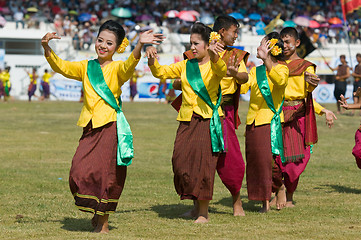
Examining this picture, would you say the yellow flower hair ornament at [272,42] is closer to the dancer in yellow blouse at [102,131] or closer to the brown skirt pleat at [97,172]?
the dancer in yellow blouse at [102,131]

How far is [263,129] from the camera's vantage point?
7.80 meters

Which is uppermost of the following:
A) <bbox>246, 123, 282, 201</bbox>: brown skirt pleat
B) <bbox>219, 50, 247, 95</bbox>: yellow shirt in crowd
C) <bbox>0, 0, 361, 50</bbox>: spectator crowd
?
<bbox>0, 0, 361, 50</bbox>: spectator crowd

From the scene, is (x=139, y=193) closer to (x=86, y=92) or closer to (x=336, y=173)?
(x=86, y=92)

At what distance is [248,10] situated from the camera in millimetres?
44062

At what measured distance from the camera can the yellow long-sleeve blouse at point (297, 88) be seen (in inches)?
319

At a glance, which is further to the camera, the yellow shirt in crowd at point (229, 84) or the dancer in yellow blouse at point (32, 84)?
the dancer in yellow blouse at point (32, 84)

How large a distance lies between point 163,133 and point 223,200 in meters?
9.26

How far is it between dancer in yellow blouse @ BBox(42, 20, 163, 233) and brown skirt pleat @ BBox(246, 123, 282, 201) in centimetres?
194

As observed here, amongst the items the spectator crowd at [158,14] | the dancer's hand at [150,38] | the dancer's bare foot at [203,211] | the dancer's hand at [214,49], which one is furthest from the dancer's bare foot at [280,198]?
the spectator crowd at [158,14]

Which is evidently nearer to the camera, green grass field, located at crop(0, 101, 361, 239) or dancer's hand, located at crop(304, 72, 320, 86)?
→ green grass field, located at crop(0, 101, 361, 239)

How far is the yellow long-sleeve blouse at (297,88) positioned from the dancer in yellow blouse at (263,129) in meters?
0.28

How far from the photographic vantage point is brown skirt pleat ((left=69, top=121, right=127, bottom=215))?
6.16m

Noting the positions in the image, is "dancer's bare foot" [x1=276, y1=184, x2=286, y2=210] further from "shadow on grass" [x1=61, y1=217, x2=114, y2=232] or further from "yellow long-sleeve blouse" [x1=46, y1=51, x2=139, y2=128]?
"yellow long-sleeve blouse" [x1=46, y1=51, x2=139, y2=128]


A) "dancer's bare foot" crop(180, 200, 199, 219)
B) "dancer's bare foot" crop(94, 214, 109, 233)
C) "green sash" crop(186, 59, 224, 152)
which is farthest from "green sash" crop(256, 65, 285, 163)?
"dancer's bare foot" crop(94, 214, 109, 233)
